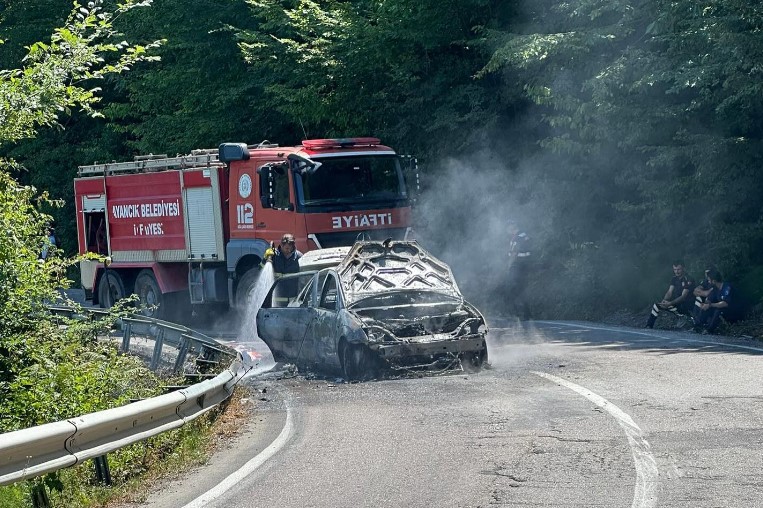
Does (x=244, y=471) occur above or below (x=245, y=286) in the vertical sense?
below

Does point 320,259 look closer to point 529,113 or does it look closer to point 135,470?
point 529,113

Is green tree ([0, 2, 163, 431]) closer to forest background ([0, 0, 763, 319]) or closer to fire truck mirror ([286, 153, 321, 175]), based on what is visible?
fire truck mirror ([286, 153, 321, 175])

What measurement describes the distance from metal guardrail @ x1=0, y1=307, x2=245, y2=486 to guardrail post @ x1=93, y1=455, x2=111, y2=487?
444 mm

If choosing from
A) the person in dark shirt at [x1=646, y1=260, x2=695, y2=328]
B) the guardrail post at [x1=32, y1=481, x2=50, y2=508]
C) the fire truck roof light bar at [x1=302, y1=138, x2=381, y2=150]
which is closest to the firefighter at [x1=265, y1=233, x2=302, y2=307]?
the fire truck roof light bar at [x1=302, y1=138, x2=381, y2=150]

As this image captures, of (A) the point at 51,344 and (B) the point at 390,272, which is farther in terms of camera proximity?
(B) the point at 390,272

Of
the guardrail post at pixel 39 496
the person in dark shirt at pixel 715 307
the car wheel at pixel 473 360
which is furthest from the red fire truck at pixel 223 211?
the guardrail post at pixel 39 496

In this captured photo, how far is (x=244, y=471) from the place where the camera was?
888 cm

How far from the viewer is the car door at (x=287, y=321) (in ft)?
49.9

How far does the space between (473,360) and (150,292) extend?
1162 cm

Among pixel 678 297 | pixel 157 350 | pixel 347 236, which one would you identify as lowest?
pixel 678 297

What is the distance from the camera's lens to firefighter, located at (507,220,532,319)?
2238 cm

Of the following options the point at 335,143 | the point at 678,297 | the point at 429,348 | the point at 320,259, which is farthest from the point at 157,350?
the point at 678,297

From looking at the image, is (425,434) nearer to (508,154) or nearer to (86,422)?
(86,422)

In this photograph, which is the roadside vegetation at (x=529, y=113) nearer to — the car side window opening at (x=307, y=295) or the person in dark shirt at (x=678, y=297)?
the person in dark shirt at (x=678, y=297)
